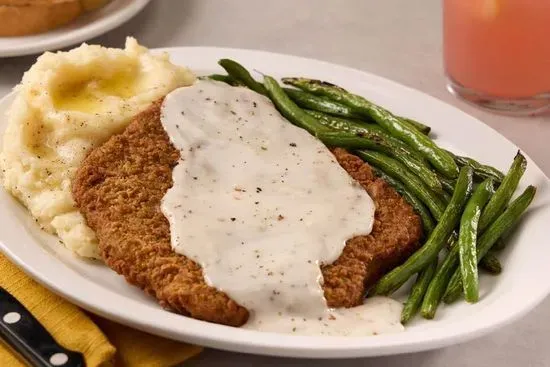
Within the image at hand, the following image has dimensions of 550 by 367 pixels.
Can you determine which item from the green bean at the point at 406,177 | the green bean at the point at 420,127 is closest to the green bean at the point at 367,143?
the green bean at the point at 406,177

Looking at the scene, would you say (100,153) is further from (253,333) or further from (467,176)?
(467,176)

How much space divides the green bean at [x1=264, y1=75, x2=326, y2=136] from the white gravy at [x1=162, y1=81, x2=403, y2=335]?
0.08 metres

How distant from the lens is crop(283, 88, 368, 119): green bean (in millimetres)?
3898

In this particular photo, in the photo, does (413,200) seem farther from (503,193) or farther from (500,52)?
(500,52)

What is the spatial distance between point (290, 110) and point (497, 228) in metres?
1.13

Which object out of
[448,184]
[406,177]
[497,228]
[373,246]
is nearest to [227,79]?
[406,177]

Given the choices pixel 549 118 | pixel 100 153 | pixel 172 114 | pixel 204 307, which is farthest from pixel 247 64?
pixel 204 307

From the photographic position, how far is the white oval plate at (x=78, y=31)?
4.45m

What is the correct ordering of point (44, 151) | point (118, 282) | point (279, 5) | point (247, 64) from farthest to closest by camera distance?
point (279, 5) → point (247, 64) → point (44, 151) → point (118, 282)

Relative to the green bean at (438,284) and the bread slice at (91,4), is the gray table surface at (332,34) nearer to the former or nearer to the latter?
the bread slice at (91,4)

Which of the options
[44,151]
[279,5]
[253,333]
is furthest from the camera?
[279,5]

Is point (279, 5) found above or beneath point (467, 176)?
beneath

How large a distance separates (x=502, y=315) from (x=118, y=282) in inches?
50.2

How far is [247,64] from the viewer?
4.35 metres
